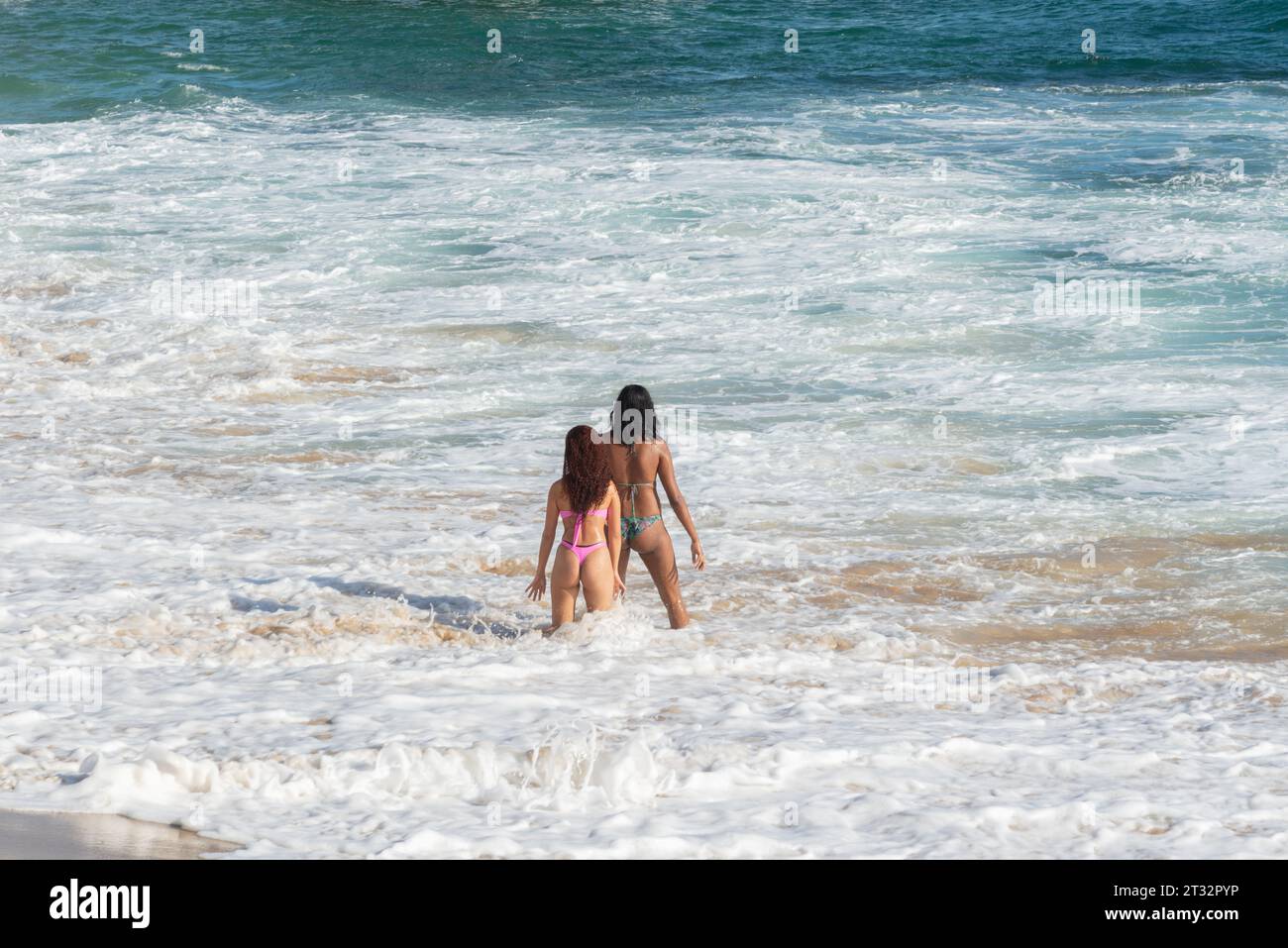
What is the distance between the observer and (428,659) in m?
7.54

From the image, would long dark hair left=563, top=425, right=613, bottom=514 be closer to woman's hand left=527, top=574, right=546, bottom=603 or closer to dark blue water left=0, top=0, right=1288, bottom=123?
woman's hand left=527, top=574, right=546, bottom=603

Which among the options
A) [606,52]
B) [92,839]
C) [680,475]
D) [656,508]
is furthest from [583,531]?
[606,52]

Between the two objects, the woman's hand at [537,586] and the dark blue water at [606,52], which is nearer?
the woman's hand at [537,586]

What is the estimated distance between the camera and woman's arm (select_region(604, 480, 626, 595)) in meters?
7.79

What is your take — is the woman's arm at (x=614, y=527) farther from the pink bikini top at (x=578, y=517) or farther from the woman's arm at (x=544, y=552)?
the woman's arm at (x=544, y=552)

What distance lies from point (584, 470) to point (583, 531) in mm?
341

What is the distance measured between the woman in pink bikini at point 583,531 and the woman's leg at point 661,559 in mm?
160

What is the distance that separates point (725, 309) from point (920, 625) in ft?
25.0

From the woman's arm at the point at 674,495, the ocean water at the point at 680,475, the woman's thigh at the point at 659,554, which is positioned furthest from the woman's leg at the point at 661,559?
the ocean water at the point at 680,475

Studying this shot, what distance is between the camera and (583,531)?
7711 millimetres

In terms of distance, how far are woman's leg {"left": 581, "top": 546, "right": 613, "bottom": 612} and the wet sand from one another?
2.87 m

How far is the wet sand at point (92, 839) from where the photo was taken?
197 inches

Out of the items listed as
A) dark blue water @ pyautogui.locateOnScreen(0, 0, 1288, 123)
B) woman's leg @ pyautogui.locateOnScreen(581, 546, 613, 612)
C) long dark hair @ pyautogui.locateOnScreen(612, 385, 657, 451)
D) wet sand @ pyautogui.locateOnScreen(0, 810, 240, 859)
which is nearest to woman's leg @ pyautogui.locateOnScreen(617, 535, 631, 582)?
woman's leg @ pyautogui.locateOnScreen(581, 546, 613, 612)

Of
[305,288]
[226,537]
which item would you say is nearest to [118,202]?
[305,288]
